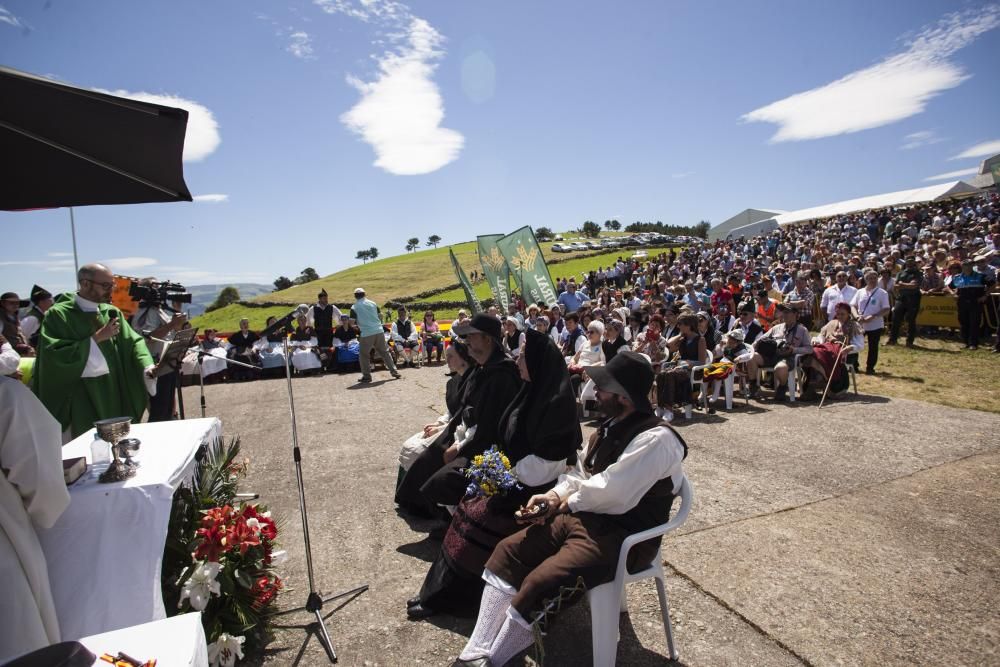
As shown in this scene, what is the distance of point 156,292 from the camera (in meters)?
6.32

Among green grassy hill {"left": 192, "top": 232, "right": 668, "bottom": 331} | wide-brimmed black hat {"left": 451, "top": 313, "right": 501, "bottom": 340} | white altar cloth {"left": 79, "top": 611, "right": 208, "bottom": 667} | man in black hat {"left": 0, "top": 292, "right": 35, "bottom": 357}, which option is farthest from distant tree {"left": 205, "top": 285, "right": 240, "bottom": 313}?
white altar cloth {"left": 79, "top": 611, "right": 208, "bottom": 667}

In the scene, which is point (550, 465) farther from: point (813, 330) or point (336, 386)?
point (813, 330)

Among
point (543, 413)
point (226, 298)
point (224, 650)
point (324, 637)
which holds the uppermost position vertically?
point (226, 298)

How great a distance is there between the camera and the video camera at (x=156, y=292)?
6.20 meters

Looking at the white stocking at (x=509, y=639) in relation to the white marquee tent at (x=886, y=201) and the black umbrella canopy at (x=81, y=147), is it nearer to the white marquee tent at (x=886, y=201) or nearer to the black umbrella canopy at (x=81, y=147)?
the black umbrella canopy at (x=81, y=147)

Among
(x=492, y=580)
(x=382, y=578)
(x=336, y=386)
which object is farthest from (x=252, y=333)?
(x=492, y=580)

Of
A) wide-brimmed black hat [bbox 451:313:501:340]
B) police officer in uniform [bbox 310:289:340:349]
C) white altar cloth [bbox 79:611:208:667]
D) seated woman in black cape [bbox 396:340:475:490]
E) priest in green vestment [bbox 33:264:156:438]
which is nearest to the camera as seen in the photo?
white altar cloth [bbox 79:611:208:667]

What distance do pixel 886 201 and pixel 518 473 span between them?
4114cm

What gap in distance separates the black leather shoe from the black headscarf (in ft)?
3.49

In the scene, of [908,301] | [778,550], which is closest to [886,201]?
[908,301]

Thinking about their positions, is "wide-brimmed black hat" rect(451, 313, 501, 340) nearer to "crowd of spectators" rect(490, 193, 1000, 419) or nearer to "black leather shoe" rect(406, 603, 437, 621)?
"crowd of spectators" rect(490, 193, 1000, 419)

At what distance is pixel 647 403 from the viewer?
113 inches

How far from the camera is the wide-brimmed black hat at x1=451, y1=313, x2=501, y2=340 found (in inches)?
166

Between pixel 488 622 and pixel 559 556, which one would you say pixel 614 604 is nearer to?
pixel 559 556
